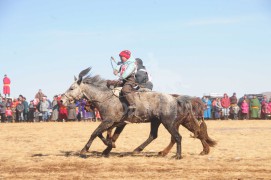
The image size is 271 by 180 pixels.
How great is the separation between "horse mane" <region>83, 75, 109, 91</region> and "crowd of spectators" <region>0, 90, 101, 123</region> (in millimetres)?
18288

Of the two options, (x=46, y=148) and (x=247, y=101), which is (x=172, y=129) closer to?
(x=46, y=148)

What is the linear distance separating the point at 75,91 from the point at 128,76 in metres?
1.41

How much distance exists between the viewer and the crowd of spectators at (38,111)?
101ft

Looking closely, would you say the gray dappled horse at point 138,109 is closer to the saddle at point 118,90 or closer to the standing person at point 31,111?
the saddle at point 118,90

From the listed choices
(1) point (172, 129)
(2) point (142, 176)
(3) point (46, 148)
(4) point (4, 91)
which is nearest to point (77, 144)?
(3) point (46, 148)

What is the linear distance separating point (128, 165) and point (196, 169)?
148 centimetres

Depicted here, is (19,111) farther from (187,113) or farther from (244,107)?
(187,113)

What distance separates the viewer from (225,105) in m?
33.1

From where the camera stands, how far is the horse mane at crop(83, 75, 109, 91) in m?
12.5

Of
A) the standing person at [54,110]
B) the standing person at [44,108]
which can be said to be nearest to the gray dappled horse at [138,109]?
the standing person at [44,108]

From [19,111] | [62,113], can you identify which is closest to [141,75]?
[62,113]

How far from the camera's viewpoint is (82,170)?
9.59 metres

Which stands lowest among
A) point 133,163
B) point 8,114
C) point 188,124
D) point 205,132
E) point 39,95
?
point 133,163

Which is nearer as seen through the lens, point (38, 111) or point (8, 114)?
point (8, 114)
